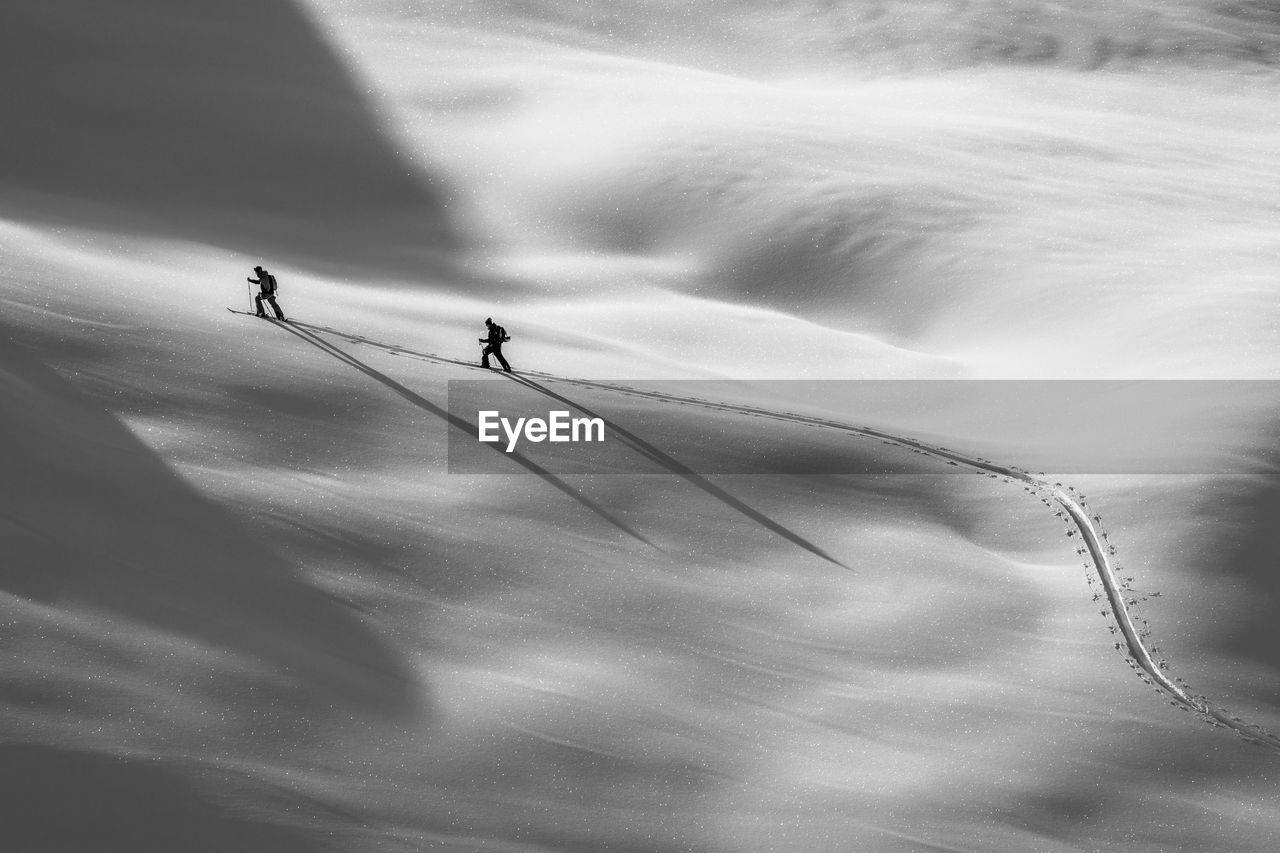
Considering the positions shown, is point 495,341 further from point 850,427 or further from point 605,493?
point 850,427

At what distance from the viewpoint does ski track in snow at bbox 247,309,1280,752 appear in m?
10.5

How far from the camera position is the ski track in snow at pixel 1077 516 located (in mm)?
10516

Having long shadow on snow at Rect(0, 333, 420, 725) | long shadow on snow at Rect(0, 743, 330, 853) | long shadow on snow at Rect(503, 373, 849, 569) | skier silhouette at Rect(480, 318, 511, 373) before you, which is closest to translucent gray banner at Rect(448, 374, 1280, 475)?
long shadow on snow at Rect(503, 373, 849, 569)

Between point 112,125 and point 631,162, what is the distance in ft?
26.7

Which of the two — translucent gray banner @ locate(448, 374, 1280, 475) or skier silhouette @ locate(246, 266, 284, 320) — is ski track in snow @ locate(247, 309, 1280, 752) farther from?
skier silhouette @ locate(246, 266, 284, 320)

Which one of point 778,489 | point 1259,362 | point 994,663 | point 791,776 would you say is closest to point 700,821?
point 791,776

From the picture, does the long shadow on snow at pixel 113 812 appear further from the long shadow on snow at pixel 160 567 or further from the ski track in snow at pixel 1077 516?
the ski track in snow at pixel 1077 516

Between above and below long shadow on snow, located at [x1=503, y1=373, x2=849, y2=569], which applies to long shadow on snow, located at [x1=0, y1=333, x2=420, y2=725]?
below

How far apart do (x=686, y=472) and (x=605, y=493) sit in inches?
35.2

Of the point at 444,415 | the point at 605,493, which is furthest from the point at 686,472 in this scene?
the point at 444,415

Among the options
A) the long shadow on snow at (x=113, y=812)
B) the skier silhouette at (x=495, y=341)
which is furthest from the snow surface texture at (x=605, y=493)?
the skier silhouette at (x=495, y=341)

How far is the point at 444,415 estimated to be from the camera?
13.6 m

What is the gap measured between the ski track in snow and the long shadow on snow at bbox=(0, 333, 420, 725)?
11.0 feet

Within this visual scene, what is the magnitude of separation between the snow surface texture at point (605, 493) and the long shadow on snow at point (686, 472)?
9cm
